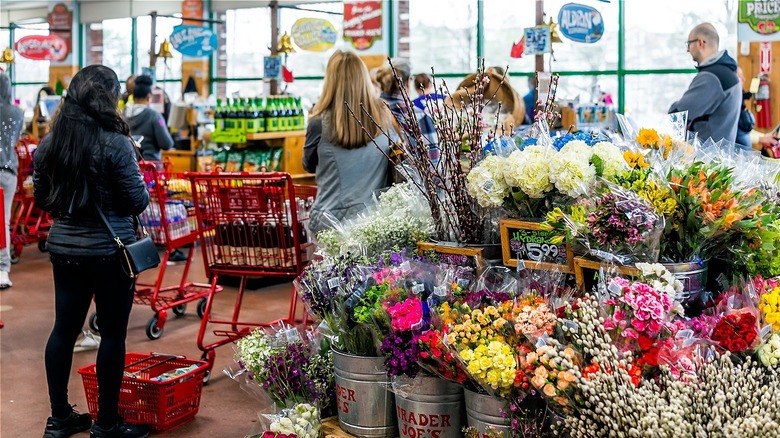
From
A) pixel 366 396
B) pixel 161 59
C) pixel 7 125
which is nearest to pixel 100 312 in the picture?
pixel 366 396

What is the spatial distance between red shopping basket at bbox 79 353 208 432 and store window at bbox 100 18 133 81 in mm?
15264

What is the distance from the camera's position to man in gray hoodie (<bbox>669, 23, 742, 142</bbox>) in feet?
17.7

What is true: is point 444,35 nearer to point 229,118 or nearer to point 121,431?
point 229,118

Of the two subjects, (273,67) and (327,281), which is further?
(273,67)

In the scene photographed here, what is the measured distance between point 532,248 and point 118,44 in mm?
17471

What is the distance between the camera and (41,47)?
52.0 ft

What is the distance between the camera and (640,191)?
94.2 inches

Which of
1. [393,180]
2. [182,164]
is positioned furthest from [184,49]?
[393,180]

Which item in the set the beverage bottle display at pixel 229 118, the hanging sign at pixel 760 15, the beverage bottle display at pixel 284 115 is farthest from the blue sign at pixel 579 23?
the beverage bottle display at pixel 229 118

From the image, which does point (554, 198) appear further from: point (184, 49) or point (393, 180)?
point (184, 49)

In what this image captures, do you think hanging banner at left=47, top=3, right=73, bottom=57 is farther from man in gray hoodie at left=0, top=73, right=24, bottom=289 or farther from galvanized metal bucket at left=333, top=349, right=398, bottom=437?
galvanized metal bucket at left=333, top=349, right=398, bottom=437

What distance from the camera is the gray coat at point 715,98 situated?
5.41 m

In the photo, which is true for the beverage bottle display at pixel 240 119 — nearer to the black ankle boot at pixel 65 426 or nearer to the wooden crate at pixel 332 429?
the black ankle boot at pixel 65 426

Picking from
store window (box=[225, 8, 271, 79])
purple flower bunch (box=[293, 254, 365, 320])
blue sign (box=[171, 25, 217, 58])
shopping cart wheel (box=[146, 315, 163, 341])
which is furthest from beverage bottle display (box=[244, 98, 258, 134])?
store window (box=[225, 8, 271, 79])
